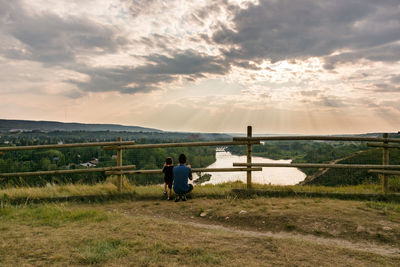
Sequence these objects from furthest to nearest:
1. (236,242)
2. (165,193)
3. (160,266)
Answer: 1. (165,193)
2. (236,242)
3. (160,266)

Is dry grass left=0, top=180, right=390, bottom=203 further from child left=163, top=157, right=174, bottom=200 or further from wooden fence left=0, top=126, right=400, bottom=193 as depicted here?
child left=163, top=157, right=174, bottom=200

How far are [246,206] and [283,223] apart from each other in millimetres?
1338

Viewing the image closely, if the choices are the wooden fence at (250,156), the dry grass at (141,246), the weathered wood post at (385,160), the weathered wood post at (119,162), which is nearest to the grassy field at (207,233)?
the dry grass at (141,246)

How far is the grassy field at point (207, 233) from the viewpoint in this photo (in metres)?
3.78

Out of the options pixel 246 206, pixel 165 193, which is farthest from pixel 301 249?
pixel 165 193

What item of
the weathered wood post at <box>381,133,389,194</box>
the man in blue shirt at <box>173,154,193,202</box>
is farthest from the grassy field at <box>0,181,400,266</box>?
the weathered wood post at <box>381,133,389,194</box>

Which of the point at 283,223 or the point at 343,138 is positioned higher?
the point at 343,138

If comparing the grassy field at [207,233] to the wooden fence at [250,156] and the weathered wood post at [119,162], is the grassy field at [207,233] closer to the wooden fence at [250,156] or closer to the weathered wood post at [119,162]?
the weathered wood post at [119,162]

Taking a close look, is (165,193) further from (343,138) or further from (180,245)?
(343,138)

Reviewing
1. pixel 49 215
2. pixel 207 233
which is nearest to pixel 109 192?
pixel 49 215

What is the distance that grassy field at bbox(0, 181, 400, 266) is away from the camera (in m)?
3.78

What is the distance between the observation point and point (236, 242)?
441cm

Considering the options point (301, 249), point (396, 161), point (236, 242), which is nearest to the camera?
point (301, 249)

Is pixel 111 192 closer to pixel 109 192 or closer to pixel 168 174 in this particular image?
pixel 109 192
